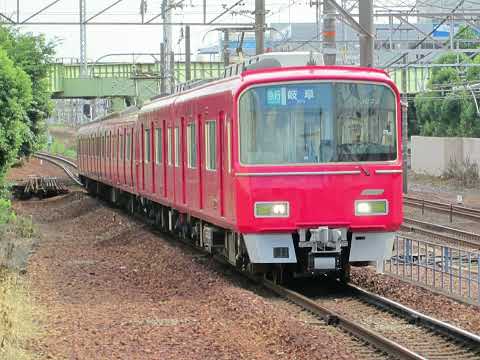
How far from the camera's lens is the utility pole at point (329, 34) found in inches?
649

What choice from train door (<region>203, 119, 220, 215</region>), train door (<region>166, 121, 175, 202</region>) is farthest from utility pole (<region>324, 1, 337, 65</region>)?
train door (<region>166, 121, 175, 202</region>)

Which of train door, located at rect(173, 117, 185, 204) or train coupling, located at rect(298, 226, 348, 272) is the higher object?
train door, located at rect(173, 117, 185, 204)

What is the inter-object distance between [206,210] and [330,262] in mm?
3080

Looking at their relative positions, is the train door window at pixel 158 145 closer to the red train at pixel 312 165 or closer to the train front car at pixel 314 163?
the red train at pixel 312 165

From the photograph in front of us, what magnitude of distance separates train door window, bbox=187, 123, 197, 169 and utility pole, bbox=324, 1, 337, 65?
95.0 inches

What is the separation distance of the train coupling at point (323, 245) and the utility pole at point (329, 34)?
15.7ft

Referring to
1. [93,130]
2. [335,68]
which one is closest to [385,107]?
[335,68]

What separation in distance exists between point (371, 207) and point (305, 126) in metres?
1.26

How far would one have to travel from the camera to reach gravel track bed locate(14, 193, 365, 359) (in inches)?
363

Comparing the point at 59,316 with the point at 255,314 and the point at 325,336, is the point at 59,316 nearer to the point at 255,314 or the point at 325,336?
the point at 255,314

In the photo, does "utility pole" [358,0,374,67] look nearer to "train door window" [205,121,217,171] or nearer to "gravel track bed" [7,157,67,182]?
"train door window" [205,121,217,171]

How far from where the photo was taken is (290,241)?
12.4m

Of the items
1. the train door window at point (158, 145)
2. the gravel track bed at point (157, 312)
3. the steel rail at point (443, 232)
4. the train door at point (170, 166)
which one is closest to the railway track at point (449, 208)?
the steel rail at point (443, 232)

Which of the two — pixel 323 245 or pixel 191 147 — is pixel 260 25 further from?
pixel 323 245
